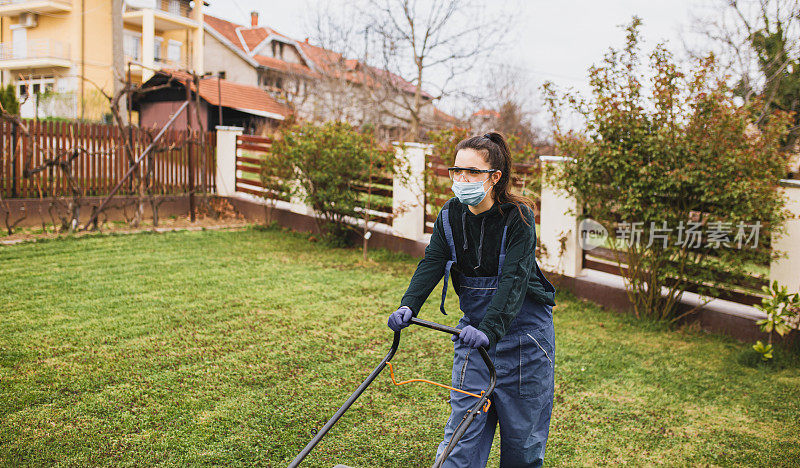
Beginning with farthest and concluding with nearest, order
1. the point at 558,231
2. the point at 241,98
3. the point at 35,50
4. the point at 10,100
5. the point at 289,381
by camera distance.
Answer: the point at 35,50
the point at 241,98
the point at 10,100
the point at 558,231
the point at 289,381

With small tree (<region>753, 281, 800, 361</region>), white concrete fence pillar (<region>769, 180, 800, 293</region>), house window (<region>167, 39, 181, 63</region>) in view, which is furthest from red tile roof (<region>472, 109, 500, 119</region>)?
house window (<region>167, 39, 181, 63</region>)

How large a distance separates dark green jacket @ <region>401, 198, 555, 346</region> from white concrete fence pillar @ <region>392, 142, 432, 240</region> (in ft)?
19.7

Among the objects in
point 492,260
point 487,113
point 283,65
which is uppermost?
point 283,65

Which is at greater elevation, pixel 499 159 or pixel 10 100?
pixel 10 100

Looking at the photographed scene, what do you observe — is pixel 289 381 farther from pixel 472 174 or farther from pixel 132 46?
pixel 132 46

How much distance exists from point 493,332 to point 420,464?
1.39 metres

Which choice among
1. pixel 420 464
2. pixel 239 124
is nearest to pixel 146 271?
pixel 420 464

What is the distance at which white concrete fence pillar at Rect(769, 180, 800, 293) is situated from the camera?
205 inches

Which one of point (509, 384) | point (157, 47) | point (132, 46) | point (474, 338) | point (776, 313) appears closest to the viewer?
point (474, 338)

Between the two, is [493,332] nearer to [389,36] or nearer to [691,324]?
[691,324]

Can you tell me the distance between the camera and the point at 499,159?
8.26 ft

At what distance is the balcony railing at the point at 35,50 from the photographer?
29.3 m

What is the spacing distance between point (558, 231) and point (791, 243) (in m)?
2.35

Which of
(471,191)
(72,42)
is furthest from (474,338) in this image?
(72,42)
